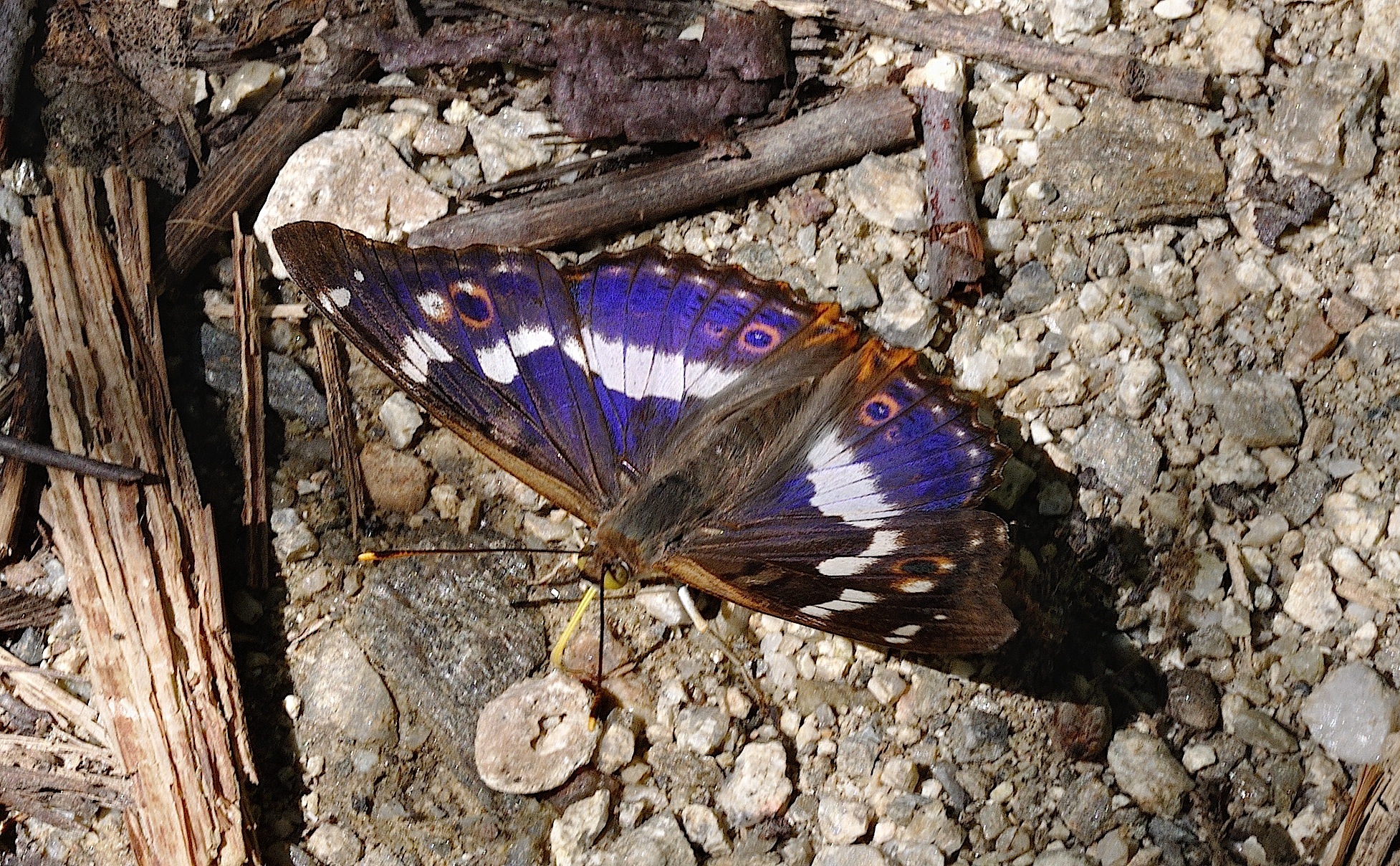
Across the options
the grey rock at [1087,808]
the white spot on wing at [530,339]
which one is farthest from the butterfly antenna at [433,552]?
the grey rock at [1087,808]

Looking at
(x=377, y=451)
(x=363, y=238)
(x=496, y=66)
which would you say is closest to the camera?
(x=363, y=238)

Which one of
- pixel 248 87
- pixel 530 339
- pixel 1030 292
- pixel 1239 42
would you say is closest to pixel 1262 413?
pixel 1030 292

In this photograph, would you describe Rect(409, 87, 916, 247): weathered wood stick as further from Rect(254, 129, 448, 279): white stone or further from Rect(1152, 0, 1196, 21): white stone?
Rect(1152, 0, 1196, 21): white stone

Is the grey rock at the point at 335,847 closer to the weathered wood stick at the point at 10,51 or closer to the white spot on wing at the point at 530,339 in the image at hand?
the white spot on wing at the point at 530,339

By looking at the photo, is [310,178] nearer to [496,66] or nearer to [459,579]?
[496,66]

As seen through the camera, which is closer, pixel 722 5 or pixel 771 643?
pixel 771 643

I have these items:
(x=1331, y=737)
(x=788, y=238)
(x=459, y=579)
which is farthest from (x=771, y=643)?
(x=1331, y=737)

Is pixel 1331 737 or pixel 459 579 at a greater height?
pixel 459 579

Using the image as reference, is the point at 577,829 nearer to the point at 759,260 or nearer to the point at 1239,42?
the point at 759,260
